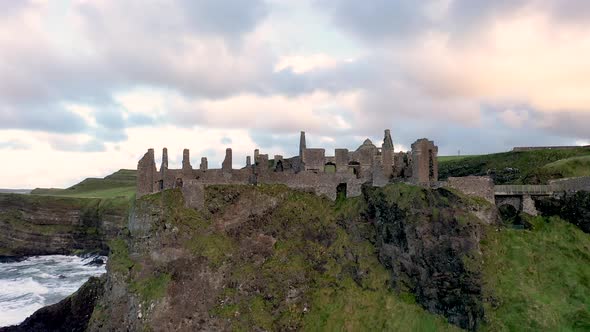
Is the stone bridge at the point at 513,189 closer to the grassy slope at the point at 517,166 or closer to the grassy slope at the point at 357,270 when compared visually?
the grassy slope at the point at 357,270

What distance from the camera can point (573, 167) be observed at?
47.2 metres

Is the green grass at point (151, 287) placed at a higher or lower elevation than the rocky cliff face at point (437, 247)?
lower

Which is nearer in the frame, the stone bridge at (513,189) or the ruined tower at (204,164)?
the stone bridge at (513,189)

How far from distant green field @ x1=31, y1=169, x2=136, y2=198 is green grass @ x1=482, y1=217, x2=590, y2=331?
9265 centimetres

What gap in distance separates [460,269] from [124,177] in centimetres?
12201

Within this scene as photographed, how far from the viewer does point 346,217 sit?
4431 cm

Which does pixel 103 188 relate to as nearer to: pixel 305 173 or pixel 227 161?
pixel 227 161

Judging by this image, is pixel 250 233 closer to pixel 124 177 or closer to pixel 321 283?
pixel 321 283

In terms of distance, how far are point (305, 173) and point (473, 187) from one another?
48.6ft

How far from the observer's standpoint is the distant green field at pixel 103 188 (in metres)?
121

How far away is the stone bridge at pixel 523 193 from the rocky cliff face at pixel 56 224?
7290cm

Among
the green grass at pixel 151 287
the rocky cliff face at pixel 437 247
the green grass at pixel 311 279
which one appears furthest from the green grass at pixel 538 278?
the green grass at pixel 151 287

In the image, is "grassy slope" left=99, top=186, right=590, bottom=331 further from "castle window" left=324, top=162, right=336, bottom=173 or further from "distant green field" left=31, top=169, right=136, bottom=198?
"distant green field" left=31, top=169, right=136, bottom=198

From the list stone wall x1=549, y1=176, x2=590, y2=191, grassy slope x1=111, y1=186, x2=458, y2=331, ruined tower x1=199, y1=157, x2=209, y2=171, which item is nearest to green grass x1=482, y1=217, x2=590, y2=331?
stone wall x1=549, y1=176, x2=590, y2=191
